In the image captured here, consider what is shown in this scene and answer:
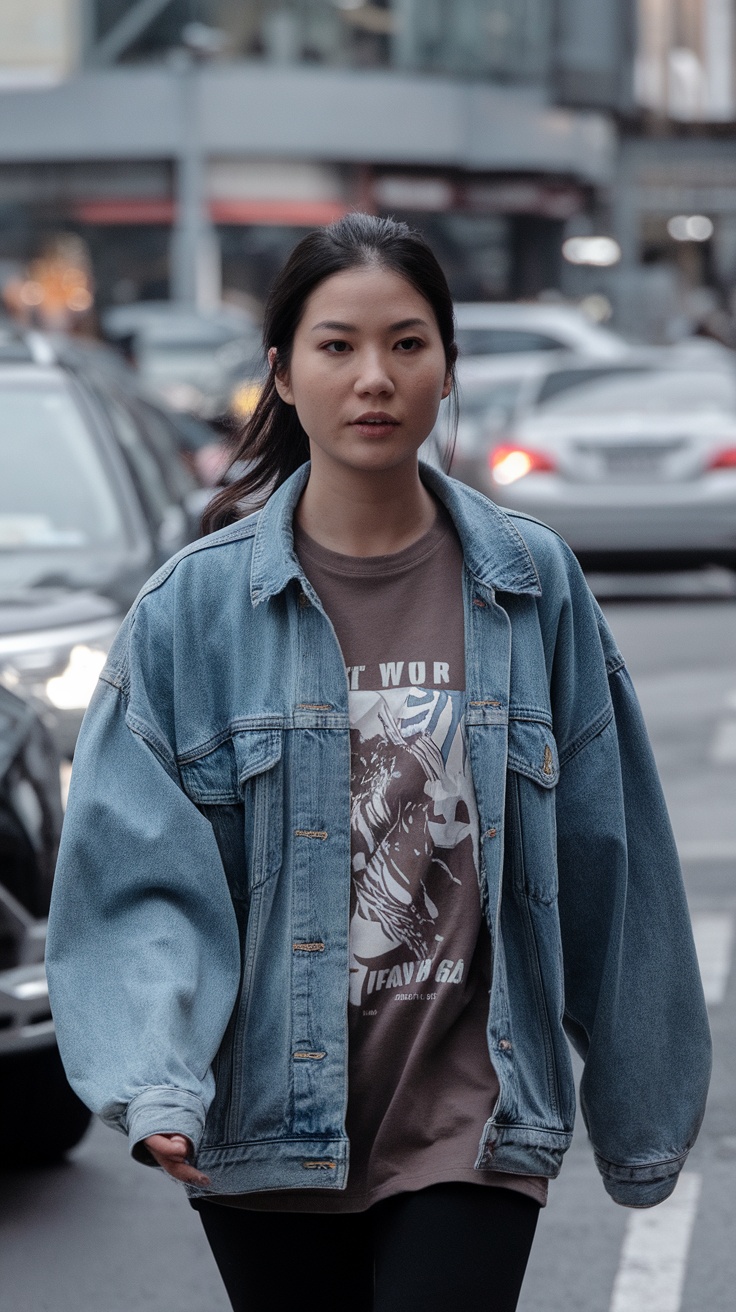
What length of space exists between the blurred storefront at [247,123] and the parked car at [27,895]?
40.4 m

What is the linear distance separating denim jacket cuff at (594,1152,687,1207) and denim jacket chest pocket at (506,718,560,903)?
1.32 feet

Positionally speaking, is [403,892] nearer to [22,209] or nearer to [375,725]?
[375,725]

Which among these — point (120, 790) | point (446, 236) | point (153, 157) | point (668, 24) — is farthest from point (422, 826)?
point (668, 24)

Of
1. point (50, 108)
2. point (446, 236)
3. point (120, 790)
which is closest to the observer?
point (120, 790)

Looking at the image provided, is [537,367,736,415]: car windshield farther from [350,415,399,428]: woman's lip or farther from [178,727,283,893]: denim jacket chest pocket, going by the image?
[178,727,283,893]: denim jacket chest pocket

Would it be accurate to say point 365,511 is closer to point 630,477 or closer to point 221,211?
point 630,477

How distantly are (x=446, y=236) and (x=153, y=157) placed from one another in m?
7.68

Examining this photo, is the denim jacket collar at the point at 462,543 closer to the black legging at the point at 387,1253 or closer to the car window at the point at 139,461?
the black legging at the point at 387,1253

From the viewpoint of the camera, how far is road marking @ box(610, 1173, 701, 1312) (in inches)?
167

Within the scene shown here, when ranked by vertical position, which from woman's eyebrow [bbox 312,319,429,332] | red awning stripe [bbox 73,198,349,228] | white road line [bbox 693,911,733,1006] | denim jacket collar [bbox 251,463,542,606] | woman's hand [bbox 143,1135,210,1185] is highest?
red awning stripe [bbox 73,198,349,228]

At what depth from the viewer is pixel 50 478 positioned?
22.6 feet

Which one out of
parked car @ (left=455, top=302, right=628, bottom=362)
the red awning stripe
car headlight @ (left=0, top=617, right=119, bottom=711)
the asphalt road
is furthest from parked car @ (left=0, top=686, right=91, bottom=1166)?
the red awning stripe

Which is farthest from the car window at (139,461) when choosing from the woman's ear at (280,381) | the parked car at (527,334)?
the parked car at (527,334)

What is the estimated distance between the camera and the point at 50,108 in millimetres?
47375
